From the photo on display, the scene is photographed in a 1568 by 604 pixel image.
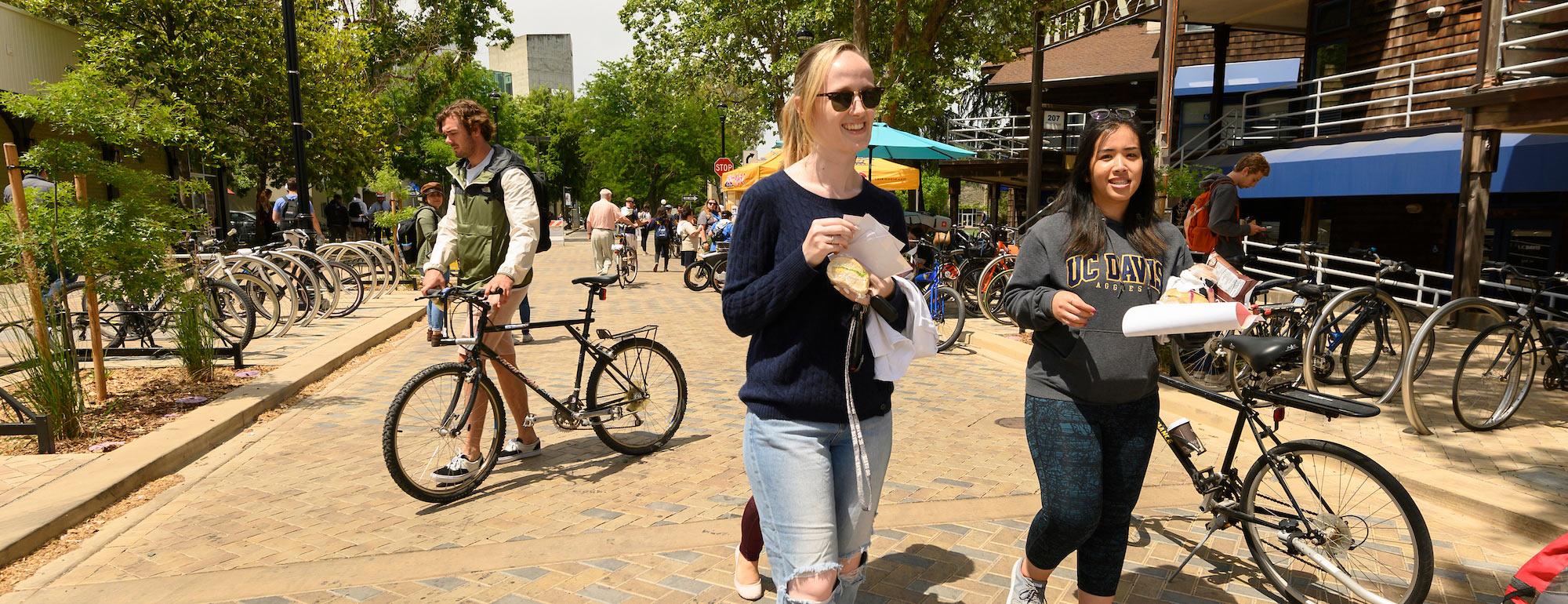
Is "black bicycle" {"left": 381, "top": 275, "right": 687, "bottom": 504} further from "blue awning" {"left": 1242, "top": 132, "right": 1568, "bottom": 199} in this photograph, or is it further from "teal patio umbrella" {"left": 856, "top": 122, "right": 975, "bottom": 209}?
"blue awning" {"left": 1242, "top": 132, "right": 1568, "bottom": 199}

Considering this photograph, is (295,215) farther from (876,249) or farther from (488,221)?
(876,249)

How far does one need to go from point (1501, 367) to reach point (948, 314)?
597 centimetres

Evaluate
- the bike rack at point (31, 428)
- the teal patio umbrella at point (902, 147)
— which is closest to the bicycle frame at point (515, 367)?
the bike rack at point (31, 428)

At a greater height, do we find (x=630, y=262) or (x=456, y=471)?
(x=630, y=262)

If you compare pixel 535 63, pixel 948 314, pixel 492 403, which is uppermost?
pixel 535 63

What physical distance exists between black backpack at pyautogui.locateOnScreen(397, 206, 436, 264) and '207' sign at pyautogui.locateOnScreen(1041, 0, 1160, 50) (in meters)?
9.19

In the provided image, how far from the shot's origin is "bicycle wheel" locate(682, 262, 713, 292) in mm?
16328

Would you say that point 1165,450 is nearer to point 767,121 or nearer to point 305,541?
point 305,541

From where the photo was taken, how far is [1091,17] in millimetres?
12891

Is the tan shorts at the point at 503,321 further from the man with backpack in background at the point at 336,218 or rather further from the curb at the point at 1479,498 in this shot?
the man with backpack in background at the point at 336,218

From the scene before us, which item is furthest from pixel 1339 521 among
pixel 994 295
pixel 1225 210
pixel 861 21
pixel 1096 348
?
pixel 861 21

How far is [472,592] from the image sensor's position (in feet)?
11.6

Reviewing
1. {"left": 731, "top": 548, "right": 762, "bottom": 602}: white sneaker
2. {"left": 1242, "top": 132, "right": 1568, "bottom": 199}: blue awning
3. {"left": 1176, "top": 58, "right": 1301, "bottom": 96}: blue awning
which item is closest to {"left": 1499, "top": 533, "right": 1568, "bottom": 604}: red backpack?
{"left": 731, "top": 548, "right": 762, "bottom": 602}: white sneaker

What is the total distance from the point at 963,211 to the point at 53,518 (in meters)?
54.2
